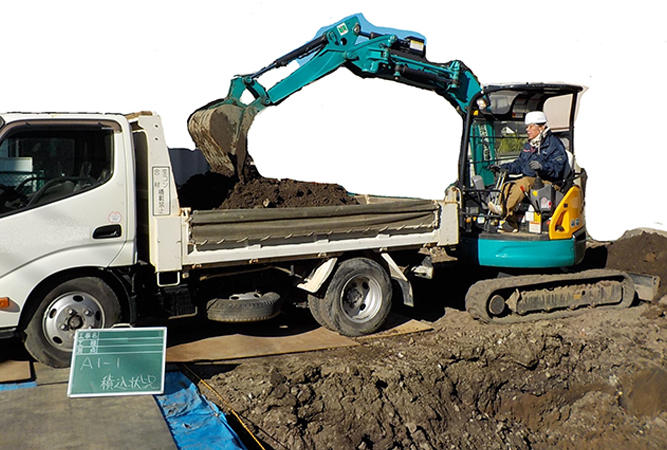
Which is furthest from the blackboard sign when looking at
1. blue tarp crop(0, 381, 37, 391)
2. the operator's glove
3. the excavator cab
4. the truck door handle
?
the operator's glove

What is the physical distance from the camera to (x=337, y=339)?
7500 mm

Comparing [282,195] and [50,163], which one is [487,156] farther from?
[50,163]

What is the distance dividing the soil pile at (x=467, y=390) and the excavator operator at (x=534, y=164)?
61.8 inches

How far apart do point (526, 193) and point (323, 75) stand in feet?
9.70

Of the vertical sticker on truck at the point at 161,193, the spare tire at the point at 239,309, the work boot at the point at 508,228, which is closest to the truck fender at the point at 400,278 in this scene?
the spare tire at the point at 239,309

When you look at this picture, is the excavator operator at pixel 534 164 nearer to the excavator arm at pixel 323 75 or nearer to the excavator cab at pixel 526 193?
the excavator cab at pixel 526 193

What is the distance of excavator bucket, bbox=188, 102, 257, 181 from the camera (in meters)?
7.89

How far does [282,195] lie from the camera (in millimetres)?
7793

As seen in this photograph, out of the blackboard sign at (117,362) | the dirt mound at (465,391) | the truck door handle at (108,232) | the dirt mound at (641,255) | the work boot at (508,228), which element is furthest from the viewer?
the dirt mound at (641,255)

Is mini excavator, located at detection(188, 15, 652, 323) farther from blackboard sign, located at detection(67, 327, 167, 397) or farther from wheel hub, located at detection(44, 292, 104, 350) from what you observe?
blackboard sign, located at detection(67, 327, 167, 397)

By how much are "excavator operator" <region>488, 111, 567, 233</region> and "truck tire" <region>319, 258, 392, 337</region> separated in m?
1.98

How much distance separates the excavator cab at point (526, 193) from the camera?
859 cm

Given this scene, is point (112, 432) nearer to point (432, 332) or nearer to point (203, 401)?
point (203, 401)

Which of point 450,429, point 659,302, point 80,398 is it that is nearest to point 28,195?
point 80,398
